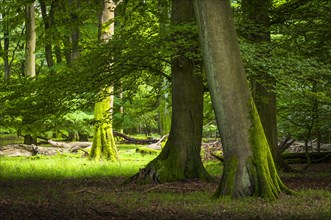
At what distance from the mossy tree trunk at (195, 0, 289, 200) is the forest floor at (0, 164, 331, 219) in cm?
44

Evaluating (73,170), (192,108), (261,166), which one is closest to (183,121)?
(192,108)

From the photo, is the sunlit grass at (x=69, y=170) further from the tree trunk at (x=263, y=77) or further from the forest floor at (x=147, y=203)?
the tree trunk at (x=263, y=77)

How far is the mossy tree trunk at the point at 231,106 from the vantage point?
877 centimetres

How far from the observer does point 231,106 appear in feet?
29.2

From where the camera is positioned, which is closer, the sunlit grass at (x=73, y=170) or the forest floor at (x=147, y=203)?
the forest floor at (x=147, y=203)

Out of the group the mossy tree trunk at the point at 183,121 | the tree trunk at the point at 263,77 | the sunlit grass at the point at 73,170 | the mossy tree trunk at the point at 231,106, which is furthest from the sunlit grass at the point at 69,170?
the mossy tree trunk at the point at 231,106

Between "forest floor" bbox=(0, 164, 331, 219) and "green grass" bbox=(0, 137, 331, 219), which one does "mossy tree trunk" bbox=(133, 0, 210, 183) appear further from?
"forest floor" bbox=(0, 164, 331, 219)

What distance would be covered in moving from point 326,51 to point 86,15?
8.17 metres

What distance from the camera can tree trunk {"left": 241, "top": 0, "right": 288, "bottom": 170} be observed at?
1263 cm

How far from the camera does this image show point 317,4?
1390 centimetres

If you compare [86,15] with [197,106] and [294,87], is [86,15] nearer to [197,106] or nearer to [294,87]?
[197,106]

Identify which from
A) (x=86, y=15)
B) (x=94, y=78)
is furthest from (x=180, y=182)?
(x=86, y=15)

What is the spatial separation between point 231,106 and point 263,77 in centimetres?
459

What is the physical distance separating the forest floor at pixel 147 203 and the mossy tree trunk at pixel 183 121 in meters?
1.19
